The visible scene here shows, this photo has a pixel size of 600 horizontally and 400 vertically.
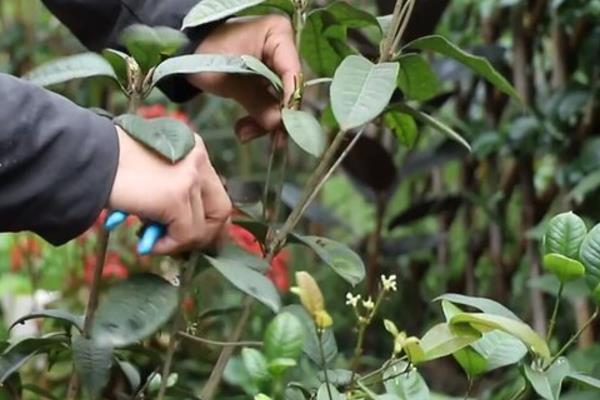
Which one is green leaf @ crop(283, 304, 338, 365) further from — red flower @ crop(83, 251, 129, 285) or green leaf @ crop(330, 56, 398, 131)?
red flower @ crop(83, 251, 129, 285)

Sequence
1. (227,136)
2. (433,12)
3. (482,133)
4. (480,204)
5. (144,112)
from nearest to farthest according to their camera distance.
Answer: (433,12) → (482,133) → (480,204) → (144,112) → (227,136)

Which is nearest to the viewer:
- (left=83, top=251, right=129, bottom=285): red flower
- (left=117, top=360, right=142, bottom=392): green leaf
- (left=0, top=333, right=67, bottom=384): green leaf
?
(left=0, top=333, right=67, bottom=384): green leaf

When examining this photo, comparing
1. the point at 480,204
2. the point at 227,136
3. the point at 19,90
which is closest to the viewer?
the point at 19,90

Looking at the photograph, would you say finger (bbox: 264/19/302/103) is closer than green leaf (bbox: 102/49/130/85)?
No

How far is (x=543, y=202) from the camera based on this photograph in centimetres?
212

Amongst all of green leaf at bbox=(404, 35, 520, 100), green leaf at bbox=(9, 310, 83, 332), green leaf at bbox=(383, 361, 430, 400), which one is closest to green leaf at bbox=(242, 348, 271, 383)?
green leaf at bbox=(383, 361, 430, 400)

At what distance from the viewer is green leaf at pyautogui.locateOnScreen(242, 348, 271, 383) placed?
3.10 feet

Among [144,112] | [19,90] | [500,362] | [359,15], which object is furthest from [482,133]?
[19,90]

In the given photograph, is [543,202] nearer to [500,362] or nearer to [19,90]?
[500,362]

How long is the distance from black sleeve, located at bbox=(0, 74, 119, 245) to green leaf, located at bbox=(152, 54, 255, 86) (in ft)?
0.33

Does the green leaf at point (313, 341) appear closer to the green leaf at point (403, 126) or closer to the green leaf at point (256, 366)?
the green leaf at point (256, 366)

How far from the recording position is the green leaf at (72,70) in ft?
3.43

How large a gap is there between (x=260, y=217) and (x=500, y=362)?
0.99 feet

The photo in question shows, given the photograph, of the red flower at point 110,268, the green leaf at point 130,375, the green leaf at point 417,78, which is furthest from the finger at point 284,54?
the red flower at point 110,268
